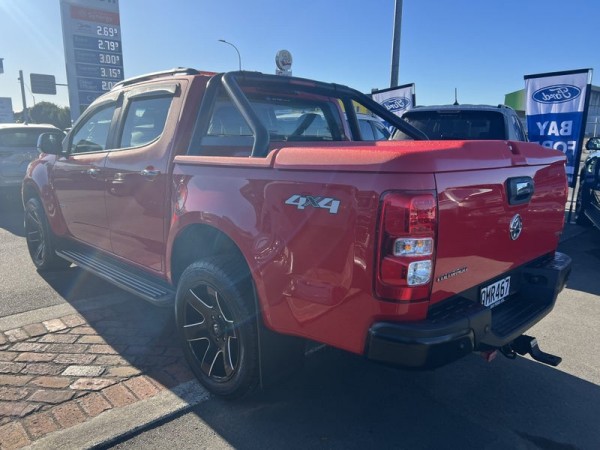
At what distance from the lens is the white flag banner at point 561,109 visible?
8.12m

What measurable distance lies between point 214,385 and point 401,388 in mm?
1224

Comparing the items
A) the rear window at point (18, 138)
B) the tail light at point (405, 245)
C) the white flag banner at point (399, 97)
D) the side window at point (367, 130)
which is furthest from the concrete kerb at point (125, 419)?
the white flag banner at point (399, 97)

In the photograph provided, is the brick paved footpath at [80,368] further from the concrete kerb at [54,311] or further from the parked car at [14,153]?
the parked car at [14,153]

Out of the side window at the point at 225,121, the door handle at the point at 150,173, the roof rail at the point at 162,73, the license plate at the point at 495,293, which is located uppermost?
the roof rail at the point at 162,73

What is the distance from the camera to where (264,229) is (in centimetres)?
232

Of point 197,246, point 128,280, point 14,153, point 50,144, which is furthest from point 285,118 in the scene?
point 14,153

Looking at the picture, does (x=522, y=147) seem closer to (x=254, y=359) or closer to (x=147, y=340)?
(x=254, y=359)

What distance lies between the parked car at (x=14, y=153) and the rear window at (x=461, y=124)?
7.46 metres

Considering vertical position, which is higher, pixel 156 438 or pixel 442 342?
pixel 442 342

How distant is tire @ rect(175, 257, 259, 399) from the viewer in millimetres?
2562

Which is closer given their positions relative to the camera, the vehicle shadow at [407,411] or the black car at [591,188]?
the vehicle shadow at [407,411]

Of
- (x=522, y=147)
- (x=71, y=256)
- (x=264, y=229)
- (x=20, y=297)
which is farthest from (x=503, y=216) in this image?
(x=20, y=297)

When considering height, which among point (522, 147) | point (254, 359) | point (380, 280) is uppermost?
point (522, 147)

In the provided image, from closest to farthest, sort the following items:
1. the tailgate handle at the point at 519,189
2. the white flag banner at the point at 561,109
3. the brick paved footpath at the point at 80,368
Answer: the tailgate handle at the point at 519,189 < the brick paved footpath at the point at 80,368 < the white flag banner at the point at 561,109
